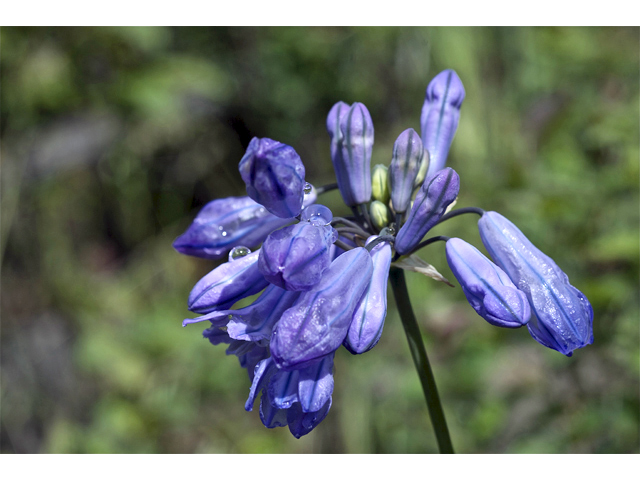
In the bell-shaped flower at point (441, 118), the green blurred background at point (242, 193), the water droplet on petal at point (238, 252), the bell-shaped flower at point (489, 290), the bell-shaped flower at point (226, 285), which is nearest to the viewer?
the bell-shaped flower at point (489, 290)

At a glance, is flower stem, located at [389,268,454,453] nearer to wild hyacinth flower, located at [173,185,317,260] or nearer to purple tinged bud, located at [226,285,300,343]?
purple tinged bud, located at [226,285,300,343]

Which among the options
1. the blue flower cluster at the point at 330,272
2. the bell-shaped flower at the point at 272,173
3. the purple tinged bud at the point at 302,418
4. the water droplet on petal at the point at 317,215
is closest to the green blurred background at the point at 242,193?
the blue flower cluster at the point at 330,272

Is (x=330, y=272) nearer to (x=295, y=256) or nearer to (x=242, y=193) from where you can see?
(x=295, y=256)

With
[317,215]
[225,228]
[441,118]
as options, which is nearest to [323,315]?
Result: [317,215]

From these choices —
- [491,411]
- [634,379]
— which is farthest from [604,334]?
[491,411]

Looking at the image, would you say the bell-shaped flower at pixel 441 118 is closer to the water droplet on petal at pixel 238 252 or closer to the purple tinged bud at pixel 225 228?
the purple tinged bud at pixel 225 228
